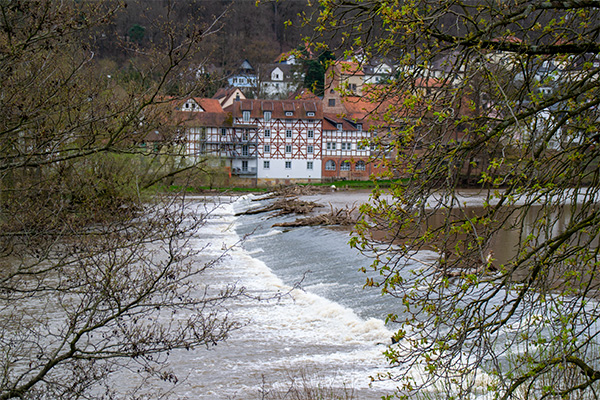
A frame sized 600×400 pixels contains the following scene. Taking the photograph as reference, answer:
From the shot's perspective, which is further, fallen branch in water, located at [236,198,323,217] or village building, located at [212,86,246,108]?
village building, located at [212,86,246,108]

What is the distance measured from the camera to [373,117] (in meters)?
4.27

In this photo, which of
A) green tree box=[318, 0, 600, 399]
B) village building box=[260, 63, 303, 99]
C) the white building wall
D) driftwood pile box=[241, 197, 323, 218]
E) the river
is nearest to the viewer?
green tree box=[318, 0, 600, 399]

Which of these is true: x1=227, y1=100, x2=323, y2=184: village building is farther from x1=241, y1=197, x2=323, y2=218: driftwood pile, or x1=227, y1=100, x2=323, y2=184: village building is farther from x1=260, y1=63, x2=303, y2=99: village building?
x1=241, y1=197, x2=323, y2=218: driftwood pile

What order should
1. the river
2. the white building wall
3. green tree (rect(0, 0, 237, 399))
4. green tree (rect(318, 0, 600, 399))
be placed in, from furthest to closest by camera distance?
the white building wall, the river, green tree (rect(0, 0, 237, 399)), green tree (rect(318, 0, 600, 399))

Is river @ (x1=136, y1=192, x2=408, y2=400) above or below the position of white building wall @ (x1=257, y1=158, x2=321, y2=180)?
below

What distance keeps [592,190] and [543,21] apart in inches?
50.1

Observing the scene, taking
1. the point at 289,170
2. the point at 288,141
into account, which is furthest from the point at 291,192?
the point at 288,141

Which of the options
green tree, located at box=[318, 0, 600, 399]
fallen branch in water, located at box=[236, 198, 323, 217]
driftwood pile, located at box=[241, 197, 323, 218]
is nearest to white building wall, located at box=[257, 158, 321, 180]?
fallen branch in water, located at box=[236, 198, 323, 217]

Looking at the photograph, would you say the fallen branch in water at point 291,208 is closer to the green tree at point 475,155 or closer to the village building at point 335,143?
the green tree at point 475,155

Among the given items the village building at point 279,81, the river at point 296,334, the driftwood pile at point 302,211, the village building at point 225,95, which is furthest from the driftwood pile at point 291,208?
the village building at point 225,95

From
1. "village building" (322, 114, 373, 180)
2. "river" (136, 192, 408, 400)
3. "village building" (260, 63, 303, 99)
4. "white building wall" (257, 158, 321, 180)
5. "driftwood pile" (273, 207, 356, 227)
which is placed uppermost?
"village building" (260, 63, 303, 99)

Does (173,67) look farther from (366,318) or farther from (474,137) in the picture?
(366,318)

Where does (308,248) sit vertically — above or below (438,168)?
below

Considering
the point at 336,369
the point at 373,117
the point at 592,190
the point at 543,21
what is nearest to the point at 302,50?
the point at 373,117
